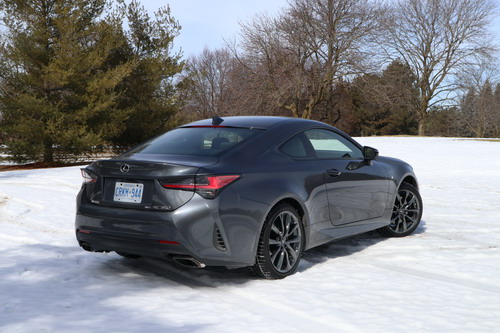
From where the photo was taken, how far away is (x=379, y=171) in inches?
254

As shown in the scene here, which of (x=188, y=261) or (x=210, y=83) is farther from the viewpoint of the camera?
(x=210, y=83)

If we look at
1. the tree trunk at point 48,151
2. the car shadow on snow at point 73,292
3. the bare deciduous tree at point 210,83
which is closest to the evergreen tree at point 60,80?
the tree trunk at point 48,151

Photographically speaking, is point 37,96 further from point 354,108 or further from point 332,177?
point 354,108

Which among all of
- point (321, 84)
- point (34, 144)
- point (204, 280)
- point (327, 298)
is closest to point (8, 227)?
point (204, 280)

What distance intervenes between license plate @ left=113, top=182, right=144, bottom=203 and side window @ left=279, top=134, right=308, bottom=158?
1449 mm

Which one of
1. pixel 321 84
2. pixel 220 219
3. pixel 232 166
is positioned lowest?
pixel 220 219

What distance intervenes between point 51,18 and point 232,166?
23.1m

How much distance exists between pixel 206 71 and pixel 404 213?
1249 inches

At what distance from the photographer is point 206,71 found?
37.5 meters

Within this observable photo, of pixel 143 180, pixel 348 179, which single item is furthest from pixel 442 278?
pixel 143 180

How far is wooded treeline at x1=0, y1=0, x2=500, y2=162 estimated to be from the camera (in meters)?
23.8

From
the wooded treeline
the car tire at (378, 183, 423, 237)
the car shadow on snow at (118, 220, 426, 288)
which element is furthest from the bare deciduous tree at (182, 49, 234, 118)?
the car shadow on snow at (118, 220, 426, 288)

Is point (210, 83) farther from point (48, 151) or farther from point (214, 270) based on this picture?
point (214, 270)

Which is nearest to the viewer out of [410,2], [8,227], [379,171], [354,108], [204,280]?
[204,280]
